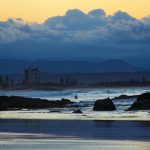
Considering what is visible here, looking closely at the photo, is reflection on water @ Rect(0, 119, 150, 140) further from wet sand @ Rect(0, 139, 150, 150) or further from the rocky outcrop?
the rocky outcrop

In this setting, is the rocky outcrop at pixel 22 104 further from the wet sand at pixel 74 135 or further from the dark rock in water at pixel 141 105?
the wet sand at pixel 74 135

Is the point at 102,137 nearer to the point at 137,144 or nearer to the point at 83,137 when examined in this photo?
the point at 83,137

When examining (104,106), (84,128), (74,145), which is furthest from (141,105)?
(74,145)

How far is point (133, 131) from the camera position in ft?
107

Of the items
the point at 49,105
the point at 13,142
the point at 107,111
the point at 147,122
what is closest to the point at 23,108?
the point at 49,105

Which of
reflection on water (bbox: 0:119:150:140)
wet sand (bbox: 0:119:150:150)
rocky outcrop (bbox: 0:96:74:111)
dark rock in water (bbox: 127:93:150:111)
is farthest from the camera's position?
rocky outcrop (bbox: 0:96:74:111)

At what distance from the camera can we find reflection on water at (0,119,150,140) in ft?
101

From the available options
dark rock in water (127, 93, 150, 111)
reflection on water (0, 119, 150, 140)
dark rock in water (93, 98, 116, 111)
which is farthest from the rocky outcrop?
reflection on water (0, 119, 150, 140)

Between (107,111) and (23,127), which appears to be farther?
(107,111)

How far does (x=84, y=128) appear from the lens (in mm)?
34719

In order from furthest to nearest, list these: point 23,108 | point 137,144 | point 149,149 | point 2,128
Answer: point 23,108 < point 2,128 < point 137,144 < point 149,149

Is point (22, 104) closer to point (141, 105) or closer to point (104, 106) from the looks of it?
point (104, 106)

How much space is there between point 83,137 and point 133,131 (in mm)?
3697

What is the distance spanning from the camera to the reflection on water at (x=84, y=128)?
30734 mm
